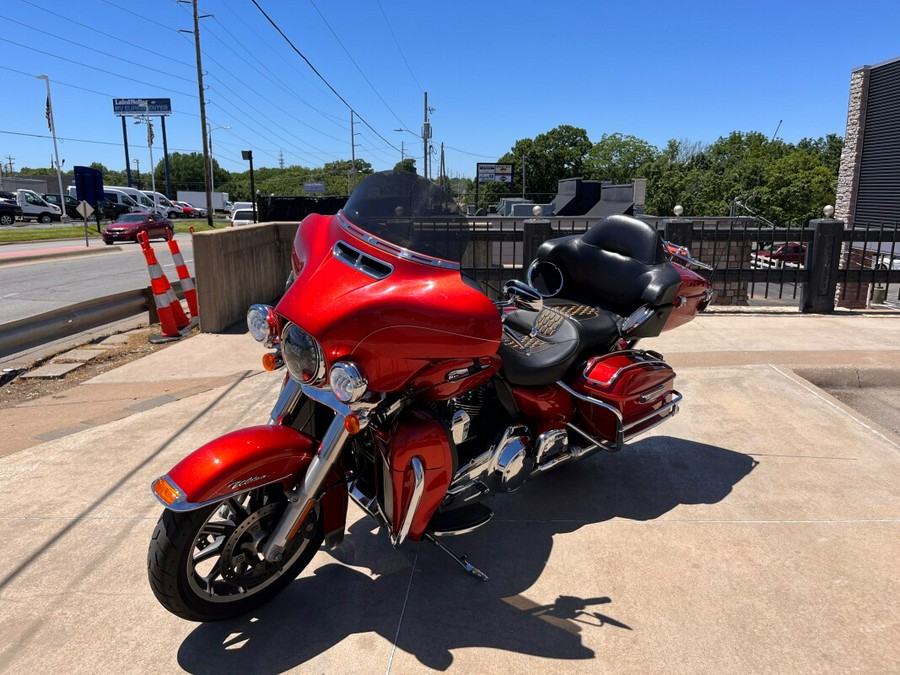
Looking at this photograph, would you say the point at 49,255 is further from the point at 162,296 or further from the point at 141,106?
the point at 141,106

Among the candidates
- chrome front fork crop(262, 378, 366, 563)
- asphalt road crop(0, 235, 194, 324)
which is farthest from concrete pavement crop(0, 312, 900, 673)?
asphalt road crop(0, 235, 194, 324)

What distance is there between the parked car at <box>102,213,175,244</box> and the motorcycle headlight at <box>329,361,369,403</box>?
2513 centimetres

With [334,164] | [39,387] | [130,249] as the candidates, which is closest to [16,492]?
[39,387]

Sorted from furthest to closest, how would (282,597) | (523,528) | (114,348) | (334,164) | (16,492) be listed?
(334,164) < (114,348) < (16,492) < (523,528) < (282,597)

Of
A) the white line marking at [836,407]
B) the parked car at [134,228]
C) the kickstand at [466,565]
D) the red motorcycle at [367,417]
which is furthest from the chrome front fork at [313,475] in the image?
the parked car at [134,228]

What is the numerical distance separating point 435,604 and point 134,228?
27.1m

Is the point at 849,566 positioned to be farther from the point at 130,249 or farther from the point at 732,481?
the point at 130,249

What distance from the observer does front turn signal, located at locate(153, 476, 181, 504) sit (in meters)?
2.43

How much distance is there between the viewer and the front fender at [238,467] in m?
2.44

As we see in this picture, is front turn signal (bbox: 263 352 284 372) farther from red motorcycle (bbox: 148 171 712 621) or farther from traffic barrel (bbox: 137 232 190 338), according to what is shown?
traffic barrel (bbox: 137 232 190 338)

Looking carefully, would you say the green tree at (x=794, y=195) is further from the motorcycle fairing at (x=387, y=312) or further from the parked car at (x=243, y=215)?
the motorcycle fairing at (x=387, y=312)

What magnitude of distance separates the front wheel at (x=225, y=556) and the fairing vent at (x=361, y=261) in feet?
3.36

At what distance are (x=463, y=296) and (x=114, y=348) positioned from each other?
21.3ft

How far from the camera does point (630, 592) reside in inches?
117
